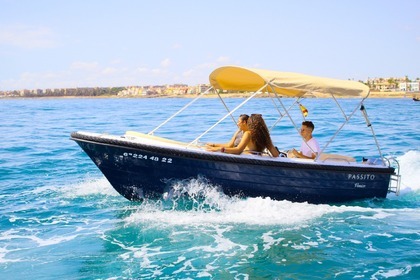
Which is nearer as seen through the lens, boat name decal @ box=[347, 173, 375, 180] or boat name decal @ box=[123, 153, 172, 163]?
boat name decal @ box=[123, 153, 172, 163]

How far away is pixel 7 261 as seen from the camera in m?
7.39

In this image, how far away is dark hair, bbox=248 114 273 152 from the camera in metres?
9.09

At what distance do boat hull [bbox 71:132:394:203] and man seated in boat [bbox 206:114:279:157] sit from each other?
0.64 ft

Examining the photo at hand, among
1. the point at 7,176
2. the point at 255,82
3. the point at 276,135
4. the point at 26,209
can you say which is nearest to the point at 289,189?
the point at 255,82

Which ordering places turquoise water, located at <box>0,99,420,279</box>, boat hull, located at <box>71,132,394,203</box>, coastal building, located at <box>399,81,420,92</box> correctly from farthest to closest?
coastal building, located at <box>399,81,420,92</box> → boat hull, located at <box>71,132,394,203</box> → turquoise water, located at <box>0,99,420,279</box>

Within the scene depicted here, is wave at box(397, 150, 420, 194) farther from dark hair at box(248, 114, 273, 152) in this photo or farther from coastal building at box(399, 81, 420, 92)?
coastal building at box(399, 81, 420, 92)

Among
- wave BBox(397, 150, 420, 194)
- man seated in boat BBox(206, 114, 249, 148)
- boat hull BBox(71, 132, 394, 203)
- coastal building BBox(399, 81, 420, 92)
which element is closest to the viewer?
boat hull BBox(71, 132, 394, 203)

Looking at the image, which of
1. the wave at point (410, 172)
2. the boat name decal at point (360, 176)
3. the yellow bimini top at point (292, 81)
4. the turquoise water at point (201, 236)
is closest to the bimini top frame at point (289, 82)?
the yellow bimini top at point (292, 81)

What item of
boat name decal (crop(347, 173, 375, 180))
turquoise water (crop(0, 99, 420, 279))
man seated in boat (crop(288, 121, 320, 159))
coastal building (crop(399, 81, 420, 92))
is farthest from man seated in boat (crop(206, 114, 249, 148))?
coastal building (crop(399, 81, 420, 92))

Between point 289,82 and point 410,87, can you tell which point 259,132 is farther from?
point 410,87

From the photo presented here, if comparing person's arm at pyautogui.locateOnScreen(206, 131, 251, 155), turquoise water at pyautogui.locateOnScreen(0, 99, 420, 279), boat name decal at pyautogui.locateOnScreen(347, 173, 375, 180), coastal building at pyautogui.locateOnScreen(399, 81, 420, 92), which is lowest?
turquoise water at pyautogui.locateOnScreen(0, 99, 420, 279)

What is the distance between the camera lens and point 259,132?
30.2 ft

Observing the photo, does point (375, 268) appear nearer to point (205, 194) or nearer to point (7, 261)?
point (205, 194)

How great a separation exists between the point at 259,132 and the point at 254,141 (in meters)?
0.20
